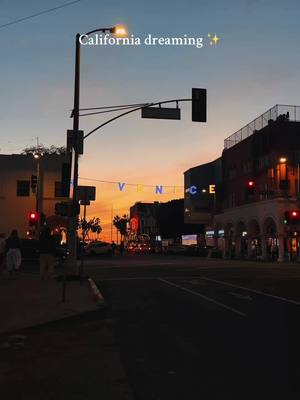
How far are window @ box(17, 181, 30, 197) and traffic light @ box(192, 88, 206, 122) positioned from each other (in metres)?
39.0

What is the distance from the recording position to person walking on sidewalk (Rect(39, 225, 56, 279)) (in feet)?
64.9

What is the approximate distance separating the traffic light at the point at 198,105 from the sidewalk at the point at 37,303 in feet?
22.8

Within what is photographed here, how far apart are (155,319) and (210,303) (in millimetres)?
2972

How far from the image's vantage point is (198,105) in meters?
20.6

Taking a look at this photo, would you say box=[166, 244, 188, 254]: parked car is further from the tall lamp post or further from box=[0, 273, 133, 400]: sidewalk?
box=[0, 273, 133, 400]: sidewalk

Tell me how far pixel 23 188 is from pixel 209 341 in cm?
4962

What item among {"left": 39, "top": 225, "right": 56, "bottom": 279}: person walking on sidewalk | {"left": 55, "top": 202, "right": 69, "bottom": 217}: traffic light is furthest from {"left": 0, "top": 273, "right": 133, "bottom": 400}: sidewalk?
{"left": 39, "top": 225, "right": 56, "bottom": 279}: person walking on sidewalk

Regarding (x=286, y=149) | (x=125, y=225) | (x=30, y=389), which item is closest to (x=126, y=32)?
(x=30, y=389)

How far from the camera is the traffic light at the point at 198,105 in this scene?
20562 millimetres

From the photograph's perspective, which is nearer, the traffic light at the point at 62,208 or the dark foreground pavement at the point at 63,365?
the dark foreground pavement at the point at 63,365

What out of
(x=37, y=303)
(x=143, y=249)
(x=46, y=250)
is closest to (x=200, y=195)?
(x=143, y=249)

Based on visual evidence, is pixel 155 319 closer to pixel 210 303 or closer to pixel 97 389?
pixel 210 303

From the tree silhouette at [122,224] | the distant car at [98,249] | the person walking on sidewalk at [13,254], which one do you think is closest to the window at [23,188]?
the distant car at [98,249]

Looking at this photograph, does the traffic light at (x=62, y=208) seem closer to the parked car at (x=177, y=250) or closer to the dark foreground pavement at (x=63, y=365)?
the dark foreground pavement at (x=63, y=365)
